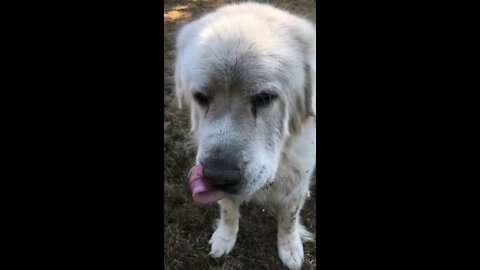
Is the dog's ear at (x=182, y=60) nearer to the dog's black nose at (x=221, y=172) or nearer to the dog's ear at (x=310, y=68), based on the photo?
the dog's black nose at (x=221, y=172)

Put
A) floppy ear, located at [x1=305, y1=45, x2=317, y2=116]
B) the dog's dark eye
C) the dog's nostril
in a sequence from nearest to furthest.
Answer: the dog's nostril
the dog's dark eye
floppy ear, located at [x1=305, y1=45, x2=317, y2=116]

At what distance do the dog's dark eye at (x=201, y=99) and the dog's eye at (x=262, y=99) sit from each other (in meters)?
0.23

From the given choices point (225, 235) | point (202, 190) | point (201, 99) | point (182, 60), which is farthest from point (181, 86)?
A: point (225, 235)

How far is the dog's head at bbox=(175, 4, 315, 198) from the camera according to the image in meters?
1.67

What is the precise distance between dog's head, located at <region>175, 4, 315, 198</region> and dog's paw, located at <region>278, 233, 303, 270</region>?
2.88 ft

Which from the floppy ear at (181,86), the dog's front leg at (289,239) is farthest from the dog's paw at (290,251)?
the floppy ear at (181,86)

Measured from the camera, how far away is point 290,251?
2594mm

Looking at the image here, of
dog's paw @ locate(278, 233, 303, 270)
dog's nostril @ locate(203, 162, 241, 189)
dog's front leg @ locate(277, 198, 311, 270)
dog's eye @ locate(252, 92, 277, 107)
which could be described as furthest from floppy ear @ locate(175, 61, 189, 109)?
dog's paw @ locate(278, 233, 303, 270)

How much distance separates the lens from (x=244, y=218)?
112 inches

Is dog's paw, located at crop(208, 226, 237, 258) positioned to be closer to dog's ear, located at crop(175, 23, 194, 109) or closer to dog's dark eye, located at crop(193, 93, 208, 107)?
dog's ear, located at crop(175, 23, 194, 109)

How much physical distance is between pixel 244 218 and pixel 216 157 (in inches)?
52.2

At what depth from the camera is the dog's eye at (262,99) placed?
5.65 feet
